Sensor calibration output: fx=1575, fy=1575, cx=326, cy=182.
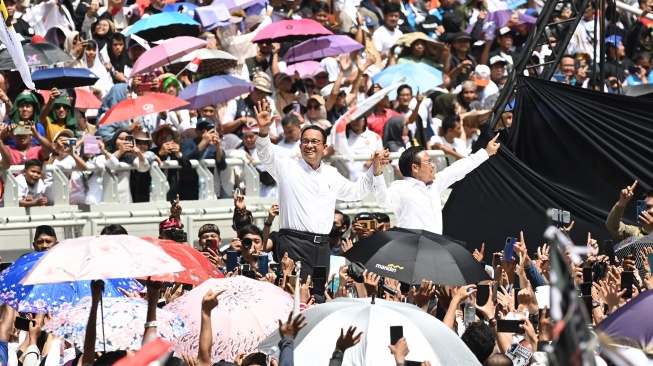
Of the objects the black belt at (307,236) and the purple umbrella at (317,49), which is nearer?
the black belt at (307,236)

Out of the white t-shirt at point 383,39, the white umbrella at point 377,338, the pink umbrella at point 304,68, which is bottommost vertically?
the white umbrella at point 377,338

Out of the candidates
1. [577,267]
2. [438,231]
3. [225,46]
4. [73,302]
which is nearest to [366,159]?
[225,46]

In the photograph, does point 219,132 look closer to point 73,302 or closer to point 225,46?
point 225,46

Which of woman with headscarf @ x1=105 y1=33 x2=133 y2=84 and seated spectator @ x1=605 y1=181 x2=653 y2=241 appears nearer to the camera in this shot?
seated spectator @ x1=605 y1=181 x2=653 y2=241

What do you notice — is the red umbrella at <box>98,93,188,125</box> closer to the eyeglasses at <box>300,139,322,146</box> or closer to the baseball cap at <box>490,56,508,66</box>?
the eyeglasses at <box>300,139,322,146</box>

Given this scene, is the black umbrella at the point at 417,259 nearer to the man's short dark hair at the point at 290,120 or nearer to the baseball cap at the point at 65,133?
the man's short dark hair at the point at 290,120

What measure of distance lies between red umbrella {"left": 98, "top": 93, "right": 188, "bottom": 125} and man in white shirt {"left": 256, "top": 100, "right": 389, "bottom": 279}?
366cm

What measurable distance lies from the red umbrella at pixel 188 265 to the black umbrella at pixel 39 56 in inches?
232

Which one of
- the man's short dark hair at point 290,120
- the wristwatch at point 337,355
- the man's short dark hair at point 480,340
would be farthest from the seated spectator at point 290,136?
the wristwatch at point 337,355

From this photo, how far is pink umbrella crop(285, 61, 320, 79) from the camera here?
1884cm

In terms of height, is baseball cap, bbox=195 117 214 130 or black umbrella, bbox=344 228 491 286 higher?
baseball cap, bbox=195 117 214 130

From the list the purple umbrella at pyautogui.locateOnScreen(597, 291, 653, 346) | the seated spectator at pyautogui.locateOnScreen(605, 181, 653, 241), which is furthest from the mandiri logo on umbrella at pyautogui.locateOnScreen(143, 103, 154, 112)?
the purple umbrella at pyautogui.locateOnScreen(597, 291, 653, 346)

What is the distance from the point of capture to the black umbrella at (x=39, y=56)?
657 inches

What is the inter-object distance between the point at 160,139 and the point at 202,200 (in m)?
0.79
